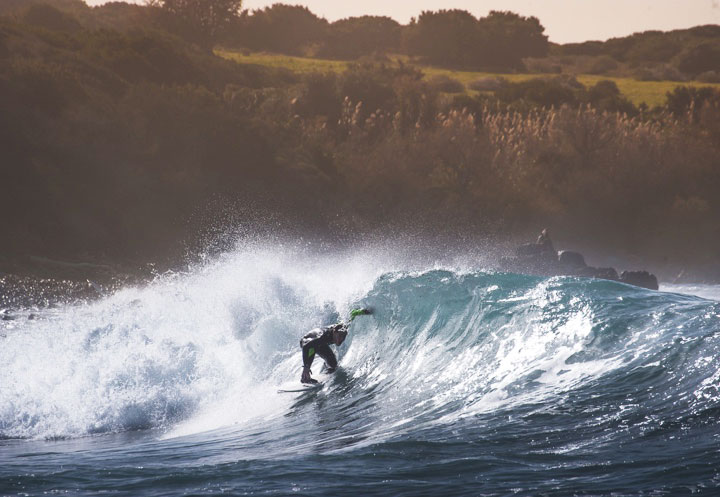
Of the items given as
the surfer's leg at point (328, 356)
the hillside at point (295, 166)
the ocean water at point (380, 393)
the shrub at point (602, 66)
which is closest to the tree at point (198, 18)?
the hillside at point (295, 166)

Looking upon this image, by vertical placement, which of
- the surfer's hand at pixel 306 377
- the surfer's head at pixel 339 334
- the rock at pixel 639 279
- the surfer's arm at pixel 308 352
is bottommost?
the rock at pixel 639 279

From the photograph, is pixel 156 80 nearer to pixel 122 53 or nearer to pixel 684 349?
pixel 122 53

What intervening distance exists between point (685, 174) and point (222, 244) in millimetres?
25668

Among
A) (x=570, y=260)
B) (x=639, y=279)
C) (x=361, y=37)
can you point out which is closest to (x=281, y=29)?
(x=361, y=37)

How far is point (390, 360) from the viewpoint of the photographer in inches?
537

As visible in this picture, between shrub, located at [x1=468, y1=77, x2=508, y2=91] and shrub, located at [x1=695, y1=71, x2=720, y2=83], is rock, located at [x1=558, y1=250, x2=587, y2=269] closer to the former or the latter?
shrub, located at [x1=468, y1=77, x2=508, y2=91]

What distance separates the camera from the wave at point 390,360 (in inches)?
389

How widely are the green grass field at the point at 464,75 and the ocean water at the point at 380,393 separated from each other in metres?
56.6

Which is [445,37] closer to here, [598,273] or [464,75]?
[464,75]

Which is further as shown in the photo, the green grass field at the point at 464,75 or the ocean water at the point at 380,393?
the green grass field at the point at 464,75

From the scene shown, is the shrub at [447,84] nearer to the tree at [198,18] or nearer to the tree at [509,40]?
the tree at [509,40]

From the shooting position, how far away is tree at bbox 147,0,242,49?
76.7 m

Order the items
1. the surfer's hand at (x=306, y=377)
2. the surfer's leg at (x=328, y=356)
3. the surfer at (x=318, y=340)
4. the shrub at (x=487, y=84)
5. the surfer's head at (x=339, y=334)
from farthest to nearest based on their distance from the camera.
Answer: the shrub at (x=487, y=84), the surfer's leg at (x=328, y=356), the surfer's hand at (x=306, y=377), the surfer at (x=318, y=340), the surfer's head at (x=339, y=334)

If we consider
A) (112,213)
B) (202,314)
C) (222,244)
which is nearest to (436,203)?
(222,244)
